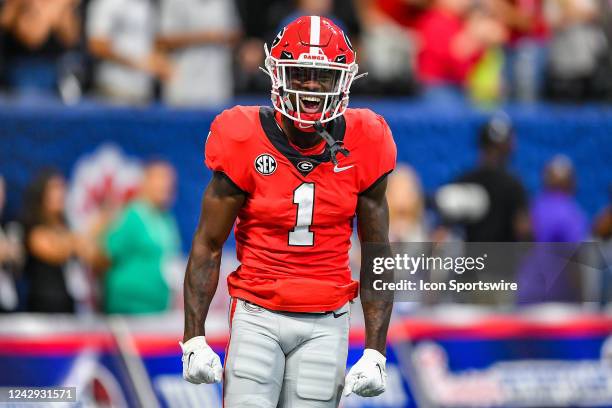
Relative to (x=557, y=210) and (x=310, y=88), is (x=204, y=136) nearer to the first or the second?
(x=557, y=210)

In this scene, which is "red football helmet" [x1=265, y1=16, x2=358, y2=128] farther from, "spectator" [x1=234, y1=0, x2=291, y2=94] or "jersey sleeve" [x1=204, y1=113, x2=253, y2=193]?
"spectator" [x1=234, y1=0, x2=291, y2=94]

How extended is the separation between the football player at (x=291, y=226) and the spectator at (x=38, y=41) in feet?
15.2

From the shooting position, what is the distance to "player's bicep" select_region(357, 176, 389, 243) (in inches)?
190

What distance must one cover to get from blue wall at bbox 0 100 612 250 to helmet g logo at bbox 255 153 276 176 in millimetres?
4562

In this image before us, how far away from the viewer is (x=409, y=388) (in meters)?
7.58

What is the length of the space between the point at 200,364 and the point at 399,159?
503cm

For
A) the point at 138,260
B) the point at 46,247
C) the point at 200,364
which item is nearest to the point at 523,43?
the point at 138,260

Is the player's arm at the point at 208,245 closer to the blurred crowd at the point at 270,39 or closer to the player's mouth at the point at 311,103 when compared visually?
the player's mouth at the point at 311,103

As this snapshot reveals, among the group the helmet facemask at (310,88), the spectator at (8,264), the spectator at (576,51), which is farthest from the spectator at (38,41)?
the helmet facemask at (310,88)

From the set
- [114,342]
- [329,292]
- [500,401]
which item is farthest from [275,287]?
[500,401]

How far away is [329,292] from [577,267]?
1536 mm

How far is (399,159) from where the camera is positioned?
939cm

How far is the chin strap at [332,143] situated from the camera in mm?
4664
